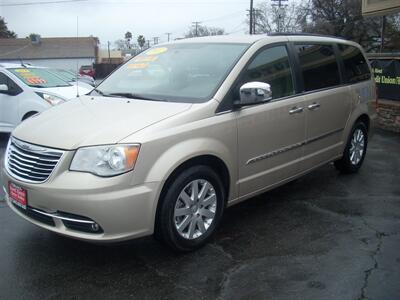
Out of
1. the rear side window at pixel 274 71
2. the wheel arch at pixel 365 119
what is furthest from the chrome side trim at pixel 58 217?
the wheel arch at pixel 365 119

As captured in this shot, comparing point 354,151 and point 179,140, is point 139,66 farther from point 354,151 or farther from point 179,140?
point 354,151

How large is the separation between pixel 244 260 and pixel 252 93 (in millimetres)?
1433

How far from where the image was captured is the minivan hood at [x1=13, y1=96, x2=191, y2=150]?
3633 millimetres

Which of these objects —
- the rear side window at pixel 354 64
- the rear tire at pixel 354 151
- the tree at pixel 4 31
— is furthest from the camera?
the tree at pixel 4 31

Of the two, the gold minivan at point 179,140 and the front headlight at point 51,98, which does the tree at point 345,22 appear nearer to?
the front headlight at point 51,98

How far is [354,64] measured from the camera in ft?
21.0

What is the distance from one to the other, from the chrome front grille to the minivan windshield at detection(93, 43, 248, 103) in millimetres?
1094

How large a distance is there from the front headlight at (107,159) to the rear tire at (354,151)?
3.64 meters

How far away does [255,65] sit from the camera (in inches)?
182

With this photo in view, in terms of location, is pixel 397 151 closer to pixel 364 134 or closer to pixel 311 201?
pixel 364 134

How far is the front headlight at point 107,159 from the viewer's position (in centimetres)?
350

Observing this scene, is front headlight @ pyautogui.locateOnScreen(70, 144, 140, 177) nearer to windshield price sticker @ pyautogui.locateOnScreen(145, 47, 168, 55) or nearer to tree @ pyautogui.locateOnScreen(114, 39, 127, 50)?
windshield price sticker @ pyautogui.locateOnScreen(145, 47, 168, 55)

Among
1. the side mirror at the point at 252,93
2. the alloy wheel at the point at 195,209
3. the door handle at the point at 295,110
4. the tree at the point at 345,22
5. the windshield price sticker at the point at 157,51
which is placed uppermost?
the tree at the point at 345,22

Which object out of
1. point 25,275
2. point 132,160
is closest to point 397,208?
point 132,160
